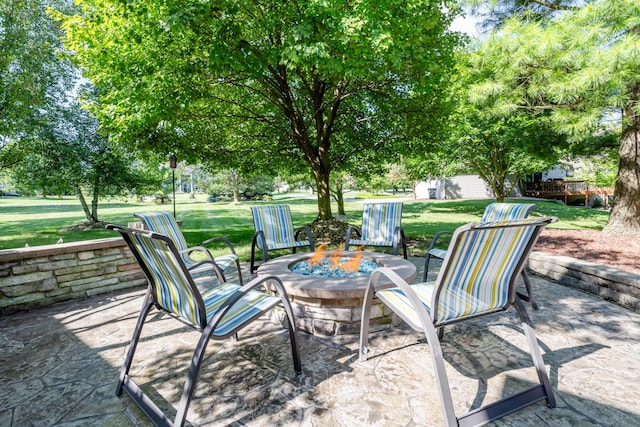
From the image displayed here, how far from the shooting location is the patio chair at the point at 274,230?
16.6 feet

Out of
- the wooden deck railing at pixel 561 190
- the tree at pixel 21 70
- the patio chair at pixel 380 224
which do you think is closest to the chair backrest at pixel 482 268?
the patio chair at pixel 380 224

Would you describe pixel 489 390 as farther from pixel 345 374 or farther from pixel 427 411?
pixel 345 374

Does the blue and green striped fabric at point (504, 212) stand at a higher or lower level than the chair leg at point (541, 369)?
higher

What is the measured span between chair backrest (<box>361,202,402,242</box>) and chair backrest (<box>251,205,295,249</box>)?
134 cm

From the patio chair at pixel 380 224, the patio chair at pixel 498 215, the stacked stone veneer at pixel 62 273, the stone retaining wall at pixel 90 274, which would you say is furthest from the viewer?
the patio chair at pixel 380 224

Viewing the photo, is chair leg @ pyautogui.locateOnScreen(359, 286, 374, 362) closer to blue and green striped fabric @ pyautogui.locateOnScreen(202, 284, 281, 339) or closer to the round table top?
the round table top

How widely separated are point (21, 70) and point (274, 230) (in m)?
7.31

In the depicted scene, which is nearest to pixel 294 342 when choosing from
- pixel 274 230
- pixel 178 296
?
pixel 178 296

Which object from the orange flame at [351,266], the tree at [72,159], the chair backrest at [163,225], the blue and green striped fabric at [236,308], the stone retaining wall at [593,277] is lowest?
the stone retaining wall at [593,277]

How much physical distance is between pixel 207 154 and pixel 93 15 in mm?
3391

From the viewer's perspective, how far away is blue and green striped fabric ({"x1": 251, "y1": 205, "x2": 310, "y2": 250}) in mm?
5131

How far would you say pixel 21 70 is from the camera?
23.3 ft

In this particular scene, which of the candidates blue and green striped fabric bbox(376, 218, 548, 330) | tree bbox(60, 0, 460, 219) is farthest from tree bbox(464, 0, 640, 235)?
blue and green striped fabric bbox(376, 218, 548, 330)

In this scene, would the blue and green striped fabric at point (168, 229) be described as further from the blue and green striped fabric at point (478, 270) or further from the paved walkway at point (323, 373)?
the blue and green striped fabric at point (478, 270)
